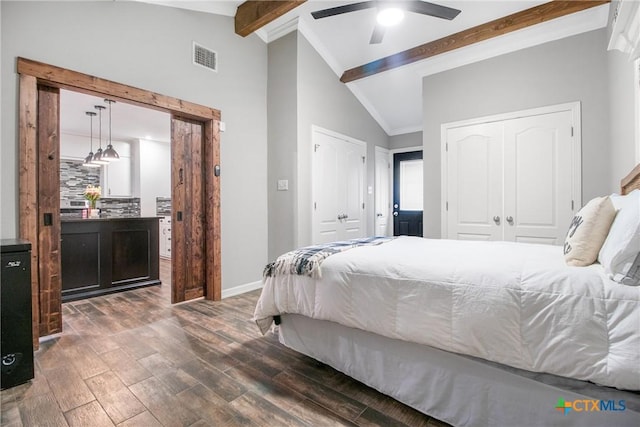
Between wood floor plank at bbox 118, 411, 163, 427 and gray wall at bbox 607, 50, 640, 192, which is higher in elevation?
gray wall at bbox 607, 50, 640, 192

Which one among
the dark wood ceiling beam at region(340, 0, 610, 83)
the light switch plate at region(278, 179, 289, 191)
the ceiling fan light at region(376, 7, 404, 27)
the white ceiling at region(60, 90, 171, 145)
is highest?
the dark wood ceiling beam at region(340, 0, 610, 83)

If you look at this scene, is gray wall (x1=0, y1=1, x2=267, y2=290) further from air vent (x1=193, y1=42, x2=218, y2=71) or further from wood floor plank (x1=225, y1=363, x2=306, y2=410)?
wood floor plank (x1=225, y1=363, x2=306, y2=410)

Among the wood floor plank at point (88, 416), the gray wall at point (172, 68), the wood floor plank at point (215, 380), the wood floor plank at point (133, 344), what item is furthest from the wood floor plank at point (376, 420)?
the gray wall at point (172, 68)

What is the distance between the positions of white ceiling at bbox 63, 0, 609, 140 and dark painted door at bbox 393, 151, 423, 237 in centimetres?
103

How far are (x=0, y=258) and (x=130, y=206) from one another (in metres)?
5.60

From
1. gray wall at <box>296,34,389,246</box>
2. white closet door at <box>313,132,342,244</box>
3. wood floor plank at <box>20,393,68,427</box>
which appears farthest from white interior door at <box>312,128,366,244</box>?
wood floor plank at <box>20,393,68,427</box>

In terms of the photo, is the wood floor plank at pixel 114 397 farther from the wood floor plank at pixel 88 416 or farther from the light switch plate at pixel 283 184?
the light switch plate at pixel 283 184

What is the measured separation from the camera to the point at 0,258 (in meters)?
1.71

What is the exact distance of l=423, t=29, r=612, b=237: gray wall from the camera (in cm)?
297

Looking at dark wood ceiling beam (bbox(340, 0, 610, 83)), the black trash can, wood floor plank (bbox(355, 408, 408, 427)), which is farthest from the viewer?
dark wood ceiling beam (bbox(340, 0, 610, 83))

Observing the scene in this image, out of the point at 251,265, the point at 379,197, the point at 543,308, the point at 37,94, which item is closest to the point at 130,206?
the point at 251,265

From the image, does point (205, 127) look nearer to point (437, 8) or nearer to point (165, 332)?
point (165, 332)

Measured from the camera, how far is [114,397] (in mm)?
1643

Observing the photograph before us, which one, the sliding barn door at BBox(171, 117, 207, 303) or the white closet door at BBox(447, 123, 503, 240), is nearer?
the sliding barn door at BBox(171, 117, 207, 303)
